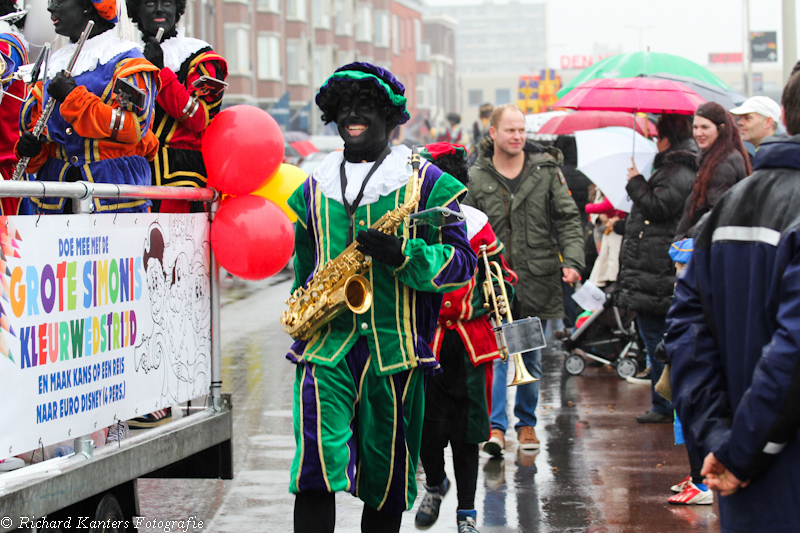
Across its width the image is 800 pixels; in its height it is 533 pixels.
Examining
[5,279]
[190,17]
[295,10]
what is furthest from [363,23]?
[5,279]

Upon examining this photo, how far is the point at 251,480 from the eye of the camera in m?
5.90

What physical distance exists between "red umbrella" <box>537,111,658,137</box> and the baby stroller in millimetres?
3484

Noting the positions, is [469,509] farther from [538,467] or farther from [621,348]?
[621,348]

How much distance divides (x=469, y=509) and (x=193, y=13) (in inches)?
1441

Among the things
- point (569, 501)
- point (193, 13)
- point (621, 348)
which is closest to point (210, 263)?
point (569, 501)

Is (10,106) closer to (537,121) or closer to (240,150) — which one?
(240,150)

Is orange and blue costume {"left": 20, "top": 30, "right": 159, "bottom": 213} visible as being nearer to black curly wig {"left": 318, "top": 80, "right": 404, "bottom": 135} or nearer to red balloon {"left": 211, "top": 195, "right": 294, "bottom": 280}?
red balloon {"left": 211, "top": 195, "right": 294, "bottom": 280}

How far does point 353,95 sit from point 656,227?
3.68 meters

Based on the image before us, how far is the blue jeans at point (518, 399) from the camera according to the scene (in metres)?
6.60

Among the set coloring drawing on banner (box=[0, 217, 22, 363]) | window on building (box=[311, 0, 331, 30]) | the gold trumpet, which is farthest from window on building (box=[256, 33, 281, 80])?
coloring drawing on banner (box=[0, 217, 22, 363])

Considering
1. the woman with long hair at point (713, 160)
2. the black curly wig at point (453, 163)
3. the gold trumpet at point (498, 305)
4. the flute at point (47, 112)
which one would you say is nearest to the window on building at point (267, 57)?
the woman with long hair at point (713, 160)

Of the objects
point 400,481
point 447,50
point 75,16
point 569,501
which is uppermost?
point 447,50

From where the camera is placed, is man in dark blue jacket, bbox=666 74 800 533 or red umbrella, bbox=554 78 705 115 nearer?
man in dark blue jacket, bbox=666 74 800 533

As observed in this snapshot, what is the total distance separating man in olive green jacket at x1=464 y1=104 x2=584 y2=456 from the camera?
21.6 feet
